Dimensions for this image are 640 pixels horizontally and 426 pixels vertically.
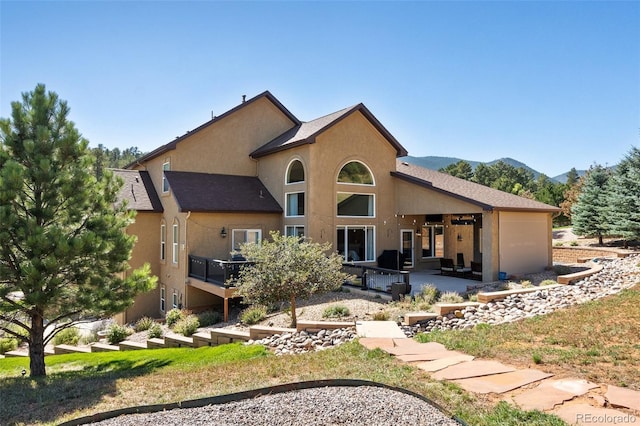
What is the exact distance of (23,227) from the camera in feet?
31.7

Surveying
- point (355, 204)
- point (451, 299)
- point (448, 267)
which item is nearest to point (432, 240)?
point (448, 267)

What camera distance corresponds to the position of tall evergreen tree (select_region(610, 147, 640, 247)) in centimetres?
2262

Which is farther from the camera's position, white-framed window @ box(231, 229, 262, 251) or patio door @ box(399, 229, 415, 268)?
patio door @ box(399, 229, 415, 268)

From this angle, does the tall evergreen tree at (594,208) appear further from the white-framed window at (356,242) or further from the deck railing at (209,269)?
the deck railing at (209,269)

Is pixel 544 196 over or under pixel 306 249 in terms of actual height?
over

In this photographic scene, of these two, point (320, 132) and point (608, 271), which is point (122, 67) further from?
point (608, 271)

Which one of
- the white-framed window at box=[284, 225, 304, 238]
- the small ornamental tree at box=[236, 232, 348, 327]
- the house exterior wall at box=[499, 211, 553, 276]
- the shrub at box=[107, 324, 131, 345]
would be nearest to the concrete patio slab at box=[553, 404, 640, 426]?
the small ornamental tree at box=[236, 232, 348, 327]

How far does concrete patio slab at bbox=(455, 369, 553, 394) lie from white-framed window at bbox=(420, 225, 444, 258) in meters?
15.9

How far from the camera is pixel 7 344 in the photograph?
16453mm

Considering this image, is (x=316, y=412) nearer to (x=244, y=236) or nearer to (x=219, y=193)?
(x=244, y=236)

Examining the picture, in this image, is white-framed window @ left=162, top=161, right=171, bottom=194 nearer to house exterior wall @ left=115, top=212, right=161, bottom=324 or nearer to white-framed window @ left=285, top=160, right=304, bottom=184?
house exterior wall @ left=115, top=212, right=161, bottom=324

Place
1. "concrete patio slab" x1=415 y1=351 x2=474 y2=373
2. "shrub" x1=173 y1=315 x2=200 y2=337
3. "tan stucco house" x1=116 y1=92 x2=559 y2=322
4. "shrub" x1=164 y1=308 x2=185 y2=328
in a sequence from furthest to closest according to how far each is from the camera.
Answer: "tan stucco house" x1=116 y1=92 x2=559 y2=322 < "shrub" x1=164 y1=308 x2=185 y2=328 < "shrub" x1=173 y1=315 x2=200 y2=337 < "concrete patio slab" x1=415 y1=351 x2=474 y2=373

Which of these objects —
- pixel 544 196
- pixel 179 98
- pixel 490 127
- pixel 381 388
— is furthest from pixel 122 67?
pixel 544 196

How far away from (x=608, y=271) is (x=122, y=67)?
765 inches
